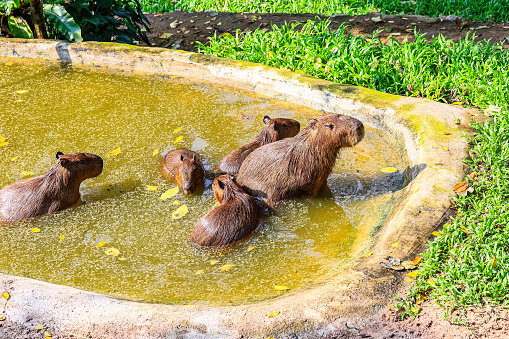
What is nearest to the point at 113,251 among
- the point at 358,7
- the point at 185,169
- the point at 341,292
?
the point at 185,169

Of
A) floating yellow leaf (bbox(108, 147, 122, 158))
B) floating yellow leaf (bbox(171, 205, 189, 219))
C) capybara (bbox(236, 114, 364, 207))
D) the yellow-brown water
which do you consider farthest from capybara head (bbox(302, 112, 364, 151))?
floating yellow leaf (bbox(108, 147, 122, 158))

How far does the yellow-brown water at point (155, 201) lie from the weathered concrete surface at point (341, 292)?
0.27 m

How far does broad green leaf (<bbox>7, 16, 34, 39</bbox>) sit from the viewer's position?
729 cm

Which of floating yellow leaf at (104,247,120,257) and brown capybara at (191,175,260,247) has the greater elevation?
brown capybara at (191,175,260,247)

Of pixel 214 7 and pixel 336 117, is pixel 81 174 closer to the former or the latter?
pixel 336 117

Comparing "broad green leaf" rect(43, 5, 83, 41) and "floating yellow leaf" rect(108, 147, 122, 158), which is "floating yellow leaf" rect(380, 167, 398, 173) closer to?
"floating yellow leaf" rect(108, 147, 122, 158)

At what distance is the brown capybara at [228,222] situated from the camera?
10.4 ft

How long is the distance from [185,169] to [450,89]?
3.20 m

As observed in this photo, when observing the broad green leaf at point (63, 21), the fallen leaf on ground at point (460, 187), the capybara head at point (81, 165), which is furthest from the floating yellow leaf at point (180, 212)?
the broad green leaf at point (63, 21)

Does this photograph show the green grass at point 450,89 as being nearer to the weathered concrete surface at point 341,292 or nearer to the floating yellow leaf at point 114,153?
the weathered concrete surface at point 341,292

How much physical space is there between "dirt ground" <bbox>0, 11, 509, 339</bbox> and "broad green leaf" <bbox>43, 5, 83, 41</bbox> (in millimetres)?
1769

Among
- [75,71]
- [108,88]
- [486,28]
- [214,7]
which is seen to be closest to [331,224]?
[108,88]

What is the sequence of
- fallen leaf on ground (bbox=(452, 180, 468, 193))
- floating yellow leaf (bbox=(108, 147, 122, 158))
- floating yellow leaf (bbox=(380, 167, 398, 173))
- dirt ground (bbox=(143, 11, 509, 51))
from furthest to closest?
dirt ground (bbox=(143, 11, 509, 51)), floating yellow leaf (bbox=(108, 147, 122, 158)), floating yellow leaf (bbox=(380, 167, 398, 173)), fallen leaf on ground (bbox=(452, 180, 468, 193))

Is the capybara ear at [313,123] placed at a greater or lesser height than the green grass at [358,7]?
lesser
